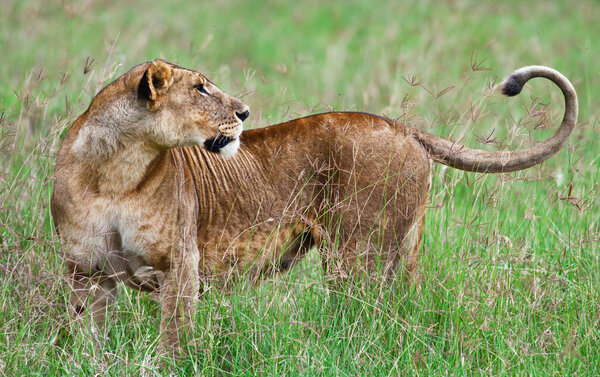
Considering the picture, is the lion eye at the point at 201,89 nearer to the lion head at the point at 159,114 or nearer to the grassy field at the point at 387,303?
the lion head at the point at 159,114

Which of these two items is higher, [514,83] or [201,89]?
[514,83]

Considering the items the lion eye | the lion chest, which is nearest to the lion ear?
the lion eye

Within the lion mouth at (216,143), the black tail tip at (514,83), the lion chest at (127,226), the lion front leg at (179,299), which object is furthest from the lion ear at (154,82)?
the black tail tip at (514,83)

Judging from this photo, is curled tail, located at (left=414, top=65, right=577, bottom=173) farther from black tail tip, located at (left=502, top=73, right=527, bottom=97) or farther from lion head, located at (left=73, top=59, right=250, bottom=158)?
lion head, located at (left=73, top=59, right=250, bottom=158)

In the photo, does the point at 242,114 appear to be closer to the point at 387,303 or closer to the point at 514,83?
the point at 387,303

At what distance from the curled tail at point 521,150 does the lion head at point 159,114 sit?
3.71 feet

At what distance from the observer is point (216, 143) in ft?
13.2

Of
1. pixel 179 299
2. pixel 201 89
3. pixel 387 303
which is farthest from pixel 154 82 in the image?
pixel 387 303

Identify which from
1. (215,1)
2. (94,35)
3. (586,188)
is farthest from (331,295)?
(215,1)

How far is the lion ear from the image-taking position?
385 cm

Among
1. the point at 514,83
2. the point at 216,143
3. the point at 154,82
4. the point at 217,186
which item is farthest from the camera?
the point at 217,186

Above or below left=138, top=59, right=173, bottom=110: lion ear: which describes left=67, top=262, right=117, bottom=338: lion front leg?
below

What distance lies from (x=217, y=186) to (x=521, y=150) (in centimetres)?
157

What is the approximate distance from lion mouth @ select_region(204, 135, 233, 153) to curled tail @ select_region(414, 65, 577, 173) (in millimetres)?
1087
